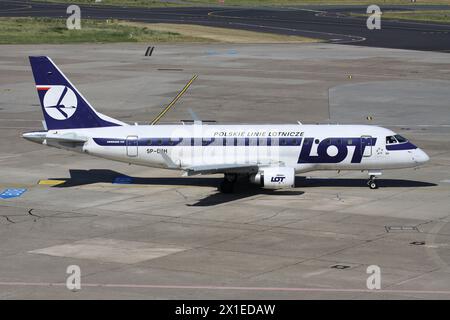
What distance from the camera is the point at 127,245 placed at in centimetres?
4912

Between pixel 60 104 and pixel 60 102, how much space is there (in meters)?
0.12

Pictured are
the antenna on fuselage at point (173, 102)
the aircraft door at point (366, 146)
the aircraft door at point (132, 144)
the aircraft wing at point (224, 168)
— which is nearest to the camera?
the aircraft wing at point (224, 168)

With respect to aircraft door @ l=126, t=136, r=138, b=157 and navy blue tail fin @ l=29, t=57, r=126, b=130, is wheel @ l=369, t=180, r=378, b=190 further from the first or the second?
navy blue tail fin @ l=29, t=57, r=126, b=130

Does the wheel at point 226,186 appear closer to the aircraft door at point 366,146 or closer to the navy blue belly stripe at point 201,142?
the navy blue belly stripe at point 201,142

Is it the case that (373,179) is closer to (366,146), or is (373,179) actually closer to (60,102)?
(366,146)

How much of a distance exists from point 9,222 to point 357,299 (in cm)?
2187

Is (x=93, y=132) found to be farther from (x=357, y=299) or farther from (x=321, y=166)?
(x=357, y=299)

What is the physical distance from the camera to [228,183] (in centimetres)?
6047

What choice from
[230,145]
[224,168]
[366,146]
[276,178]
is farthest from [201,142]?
[366,146]

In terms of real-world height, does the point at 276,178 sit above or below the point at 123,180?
above

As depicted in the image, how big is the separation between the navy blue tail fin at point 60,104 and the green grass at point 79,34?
8748cm

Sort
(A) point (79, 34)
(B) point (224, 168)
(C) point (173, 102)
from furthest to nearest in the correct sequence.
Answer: (A) point (79, 34)
(C) point (173, 102)
(B) point (224, 168)

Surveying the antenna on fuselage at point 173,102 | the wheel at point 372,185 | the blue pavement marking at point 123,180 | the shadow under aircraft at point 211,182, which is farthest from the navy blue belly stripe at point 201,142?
the antenna on fuselage at point 173,102

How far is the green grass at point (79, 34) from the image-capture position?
495ft
